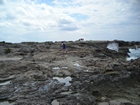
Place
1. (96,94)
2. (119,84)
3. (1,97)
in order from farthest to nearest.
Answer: (119,84) < (96,94) < (1,97)

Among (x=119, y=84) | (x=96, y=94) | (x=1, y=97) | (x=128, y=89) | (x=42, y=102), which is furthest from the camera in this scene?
(x=119, y=84)

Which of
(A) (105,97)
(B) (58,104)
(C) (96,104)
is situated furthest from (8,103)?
(A) (105,97)

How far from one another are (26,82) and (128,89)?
23.4 ft

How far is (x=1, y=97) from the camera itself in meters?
7.06

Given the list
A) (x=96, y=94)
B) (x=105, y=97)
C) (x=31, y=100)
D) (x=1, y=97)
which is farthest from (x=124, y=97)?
(x=1, y=97)

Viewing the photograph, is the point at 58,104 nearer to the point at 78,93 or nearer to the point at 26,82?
the point at 78,93

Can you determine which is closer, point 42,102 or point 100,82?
point 42,102

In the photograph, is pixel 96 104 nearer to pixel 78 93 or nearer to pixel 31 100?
pixel 78 93

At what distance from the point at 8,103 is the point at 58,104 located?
2.72 metres

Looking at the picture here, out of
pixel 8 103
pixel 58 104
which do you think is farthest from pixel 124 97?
pixel 8 103

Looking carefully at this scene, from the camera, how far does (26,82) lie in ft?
29.2

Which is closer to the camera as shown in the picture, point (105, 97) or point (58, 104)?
point (58, 104)

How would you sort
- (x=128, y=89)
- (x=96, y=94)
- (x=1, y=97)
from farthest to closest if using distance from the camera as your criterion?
(x=128, y=89) → (x=96, y=94) → (x=1, y=97)

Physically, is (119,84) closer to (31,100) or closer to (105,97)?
(105,97)
